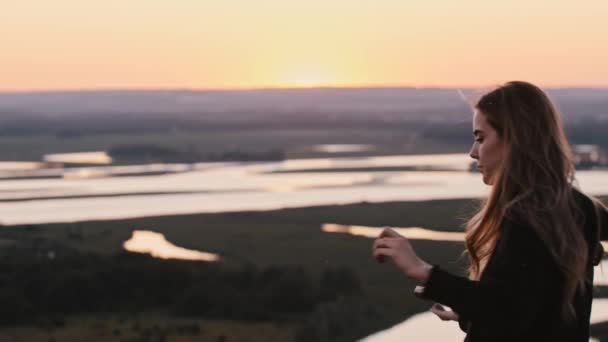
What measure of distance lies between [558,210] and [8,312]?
82.4 ft

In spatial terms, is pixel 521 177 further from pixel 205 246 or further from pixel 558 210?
pixel 205 246

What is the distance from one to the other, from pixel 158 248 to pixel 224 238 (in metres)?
2.36

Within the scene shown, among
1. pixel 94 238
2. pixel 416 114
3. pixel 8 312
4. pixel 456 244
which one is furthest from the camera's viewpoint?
pixel 416 114

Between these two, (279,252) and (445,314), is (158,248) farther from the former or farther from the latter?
(445,314)

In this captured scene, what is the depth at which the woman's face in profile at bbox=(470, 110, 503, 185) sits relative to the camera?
2.64 metres

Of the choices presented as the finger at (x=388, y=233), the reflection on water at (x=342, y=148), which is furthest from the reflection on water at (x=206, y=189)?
the finger at (x=388, y=233)

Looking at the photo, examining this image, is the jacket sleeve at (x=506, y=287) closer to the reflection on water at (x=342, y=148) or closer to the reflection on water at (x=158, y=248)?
the reflection on water at (x=158, y=248)

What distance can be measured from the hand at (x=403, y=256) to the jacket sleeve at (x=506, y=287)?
24 mm

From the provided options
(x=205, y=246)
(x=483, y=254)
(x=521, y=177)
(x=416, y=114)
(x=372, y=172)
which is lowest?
(x=416, y=114)

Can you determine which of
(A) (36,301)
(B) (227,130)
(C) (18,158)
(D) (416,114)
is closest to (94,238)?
(A) (36,301)

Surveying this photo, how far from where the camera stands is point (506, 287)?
243 cm

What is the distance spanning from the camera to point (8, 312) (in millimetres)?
26312

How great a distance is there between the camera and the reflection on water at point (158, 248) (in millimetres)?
32656

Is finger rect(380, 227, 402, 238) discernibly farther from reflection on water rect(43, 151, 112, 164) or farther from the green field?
reflection on water rect(43, 151, 112, 164)
